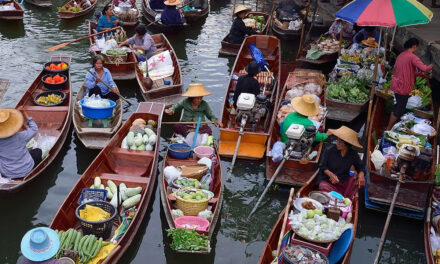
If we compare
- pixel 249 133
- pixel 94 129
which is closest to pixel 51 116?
pixel 94 129

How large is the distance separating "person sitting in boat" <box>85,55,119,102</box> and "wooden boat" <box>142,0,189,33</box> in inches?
265

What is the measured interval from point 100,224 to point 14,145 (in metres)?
2.40

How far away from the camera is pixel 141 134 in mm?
8586

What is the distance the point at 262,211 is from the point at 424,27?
9276 mm

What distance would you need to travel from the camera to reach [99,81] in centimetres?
986

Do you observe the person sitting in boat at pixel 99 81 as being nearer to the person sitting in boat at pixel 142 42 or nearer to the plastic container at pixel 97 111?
the plastic container at pixel 97 111

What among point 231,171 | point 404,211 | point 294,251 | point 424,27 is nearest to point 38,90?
point 231,171

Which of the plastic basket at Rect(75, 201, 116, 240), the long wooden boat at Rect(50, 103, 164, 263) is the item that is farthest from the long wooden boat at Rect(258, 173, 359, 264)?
the plastic basket at Rect(75, 201, 116, 240)

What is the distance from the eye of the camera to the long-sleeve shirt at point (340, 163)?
23.4 ft

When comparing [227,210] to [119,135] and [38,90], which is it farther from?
[38,90]

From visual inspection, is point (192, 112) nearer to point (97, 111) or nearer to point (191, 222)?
point (97, 111)

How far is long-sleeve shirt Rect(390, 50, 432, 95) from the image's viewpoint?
8.97 metres

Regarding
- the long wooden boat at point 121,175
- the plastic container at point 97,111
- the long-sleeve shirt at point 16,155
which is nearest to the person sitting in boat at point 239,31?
the long wooden boat at point 121,175

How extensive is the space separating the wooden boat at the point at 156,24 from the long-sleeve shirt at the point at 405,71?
919cm
